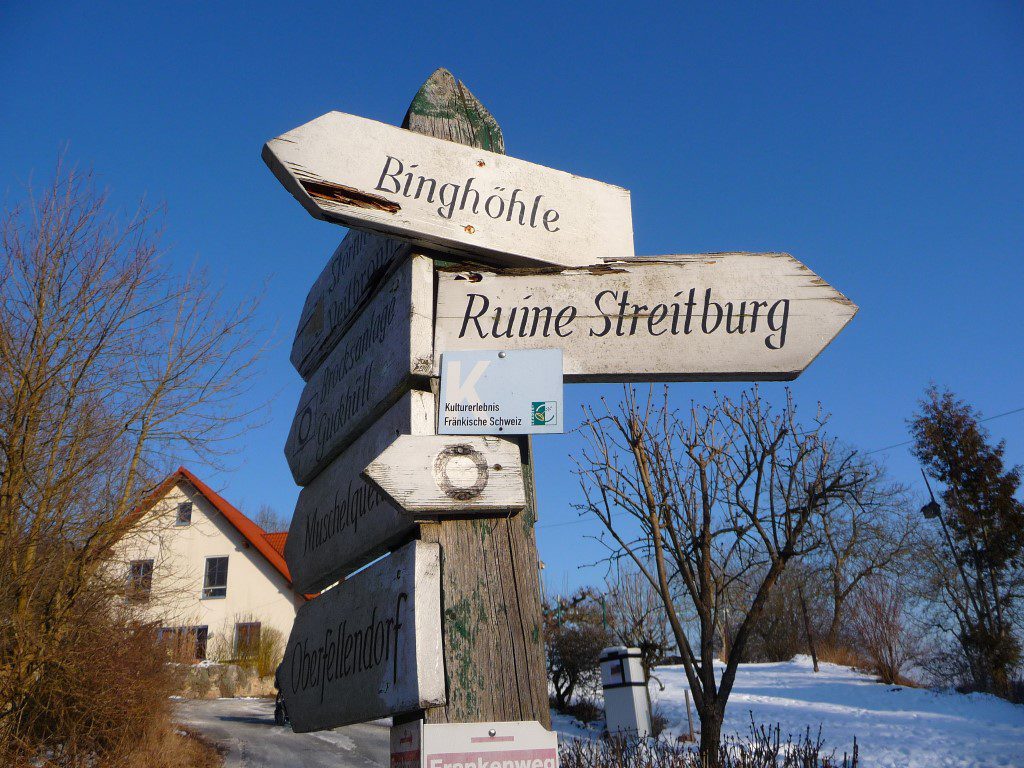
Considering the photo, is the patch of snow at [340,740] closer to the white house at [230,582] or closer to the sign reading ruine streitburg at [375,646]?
the white house at [230,582]

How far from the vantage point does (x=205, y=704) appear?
2119 cm

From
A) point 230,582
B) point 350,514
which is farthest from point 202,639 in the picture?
point 350,514

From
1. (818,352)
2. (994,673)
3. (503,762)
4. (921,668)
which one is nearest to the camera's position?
(503,762)

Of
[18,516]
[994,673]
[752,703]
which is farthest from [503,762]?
[994,673]

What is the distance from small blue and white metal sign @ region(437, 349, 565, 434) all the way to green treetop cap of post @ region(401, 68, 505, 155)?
2.01 ft

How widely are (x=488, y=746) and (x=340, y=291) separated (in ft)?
4.47

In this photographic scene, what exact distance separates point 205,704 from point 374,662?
22580 mm

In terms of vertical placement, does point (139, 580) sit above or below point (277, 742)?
above

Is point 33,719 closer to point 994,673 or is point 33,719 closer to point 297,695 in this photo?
point 297,695

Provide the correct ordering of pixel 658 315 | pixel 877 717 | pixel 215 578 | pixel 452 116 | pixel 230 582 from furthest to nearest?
pixel 215 578 < pixel 230 582 < pixel 877 717 < pixel 452 116 < pixel 658 315

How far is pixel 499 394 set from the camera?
1.70 meters

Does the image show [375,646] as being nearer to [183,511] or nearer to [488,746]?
[488,746]

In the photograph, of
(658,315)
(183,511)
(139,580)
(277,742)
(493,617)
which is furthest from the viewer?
(183,511)

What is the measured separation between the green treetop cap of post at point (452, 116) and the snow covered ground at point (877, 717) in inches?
349
